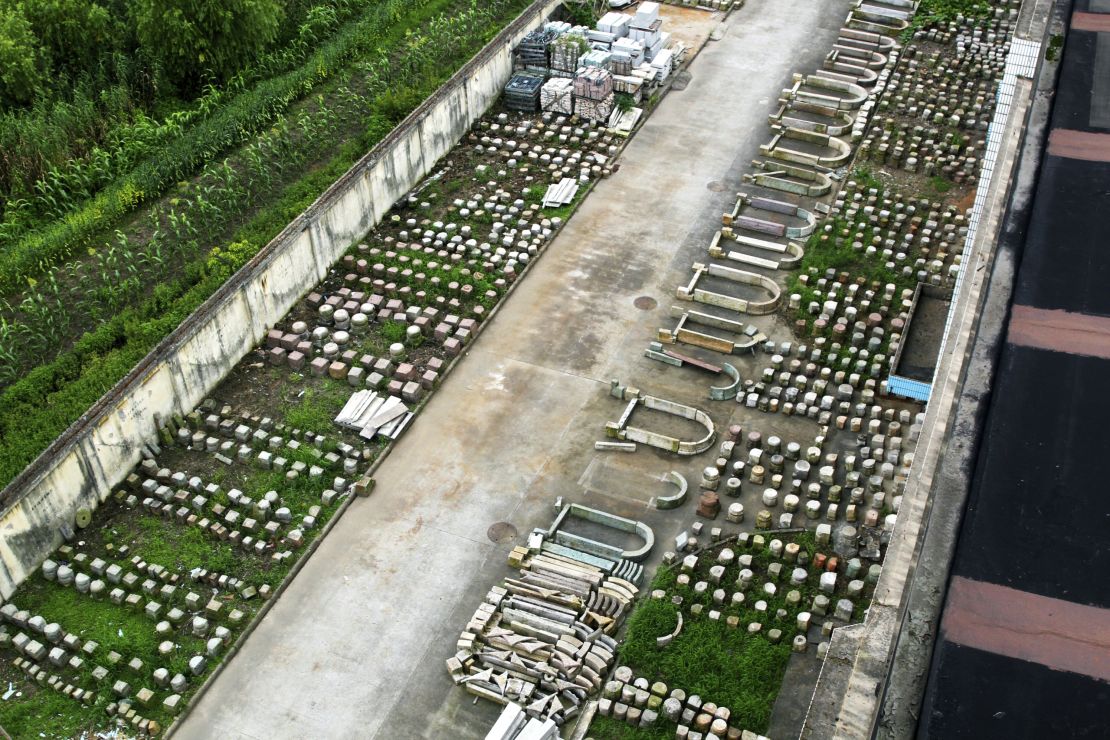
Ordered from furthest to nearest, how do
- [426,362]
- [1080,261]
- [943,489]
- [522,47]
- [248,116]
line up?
[522,47]
[248,116]
[426,362]
[1080,261]
[943,489]

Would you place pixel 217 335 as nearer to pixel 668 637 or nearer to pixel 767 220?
pixel 668 637

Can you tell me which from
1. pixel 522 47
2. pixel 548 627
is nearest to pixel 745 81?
pixel 522 47

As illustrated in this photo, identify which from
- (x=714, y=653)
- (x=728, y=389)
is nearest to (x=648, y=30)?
(x=728, y=389)

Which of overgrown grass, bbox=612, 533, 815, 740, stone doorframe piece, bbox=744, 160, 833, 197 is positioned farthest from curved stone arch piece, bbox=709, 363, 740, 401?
stone doorframe piece, bbox=744, 160, 833, 197

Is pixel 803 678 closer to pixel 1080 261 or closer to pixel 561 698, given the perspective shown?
pixel 561 698

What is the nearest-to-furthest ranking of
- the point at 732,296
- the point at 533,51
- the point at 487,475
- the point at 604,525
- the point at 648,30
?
1. the point at 604,525
2. the point at 487,475
3. the point at 732,296
4. the point at 533,51
5. the point at 648,30

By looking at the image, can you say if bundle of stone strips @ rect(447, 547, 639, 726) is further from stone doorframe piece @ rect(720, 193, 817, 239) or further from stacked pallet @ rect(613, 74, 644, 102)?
stacked pallet @ rect(613, 74, 644, 102)
